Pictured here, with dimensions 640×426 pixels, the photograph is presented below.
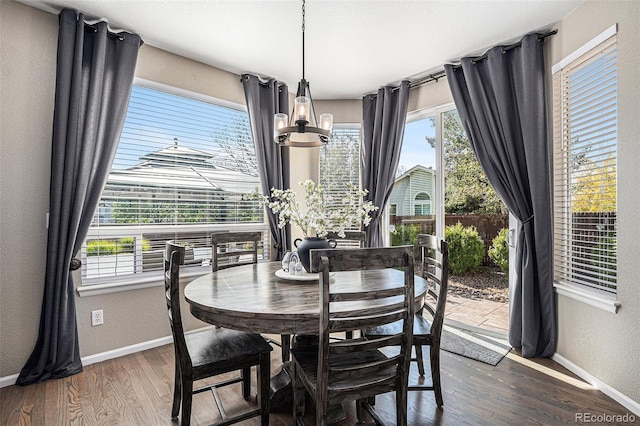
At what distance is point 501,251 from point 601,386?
132cm

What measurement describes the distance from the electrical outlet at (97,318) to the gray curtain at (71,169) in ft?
0.59

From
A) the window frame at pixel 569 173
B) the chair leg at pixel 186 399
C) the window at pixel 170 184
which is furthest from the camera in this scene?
the window at pixel 170 184

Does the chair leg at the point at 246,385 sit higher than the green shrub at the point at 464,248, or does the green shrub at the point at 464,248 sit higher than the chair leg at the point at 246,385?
the green shrub at the point at 464,248

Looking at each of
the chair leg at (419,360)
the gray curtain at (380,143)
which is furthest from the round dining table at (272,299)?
the gray curtain at (380,143)

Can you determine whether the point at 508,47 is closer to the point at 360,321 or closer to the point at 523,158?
the point at 523,158

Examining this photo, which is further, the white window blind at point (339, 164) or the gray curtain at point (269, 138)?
the white window blind at point (339, 164)

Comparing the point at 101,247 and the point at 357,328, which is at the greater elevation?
the point at 101,247

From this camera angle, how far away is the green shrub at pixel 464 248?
3.51m

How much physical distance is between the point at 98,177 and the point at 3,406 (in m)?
1.60

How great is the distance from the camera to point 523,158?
288 cm

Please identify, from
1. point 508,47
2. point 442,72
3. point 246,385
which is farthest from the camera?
point 442,72

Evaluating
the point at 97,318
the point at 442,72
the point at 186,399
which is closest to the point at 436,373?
the point at 186,399

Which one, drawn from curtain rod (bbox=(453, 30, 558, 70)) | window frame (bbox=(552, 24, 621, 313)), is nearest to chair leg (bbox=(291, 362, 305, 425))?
window frame (bbox=(552, 24, 621, 313))

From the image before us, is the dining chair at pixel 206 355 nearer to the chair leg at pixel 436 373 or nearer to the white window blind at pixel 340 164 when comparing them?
the chair leg at pixel 436 373
